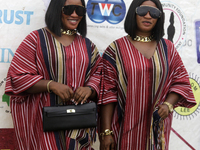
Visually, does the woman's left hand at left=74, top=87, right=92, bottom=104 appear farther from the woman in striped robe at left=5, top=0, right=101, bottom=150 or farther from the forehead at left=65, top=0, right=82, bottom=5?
the forehead at left=65, top=0, right=82, bottom=5

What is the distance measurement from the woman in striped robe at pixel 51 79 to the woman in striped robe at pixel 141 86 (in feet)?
0.53

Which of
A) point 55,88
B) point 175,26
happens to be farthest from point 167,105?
point 175,26

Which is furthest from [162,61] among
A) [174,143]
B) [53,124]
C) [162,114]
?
[174,143]

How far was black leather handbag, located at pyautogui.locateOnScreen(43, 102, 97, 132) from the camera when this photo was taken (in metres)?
2.27

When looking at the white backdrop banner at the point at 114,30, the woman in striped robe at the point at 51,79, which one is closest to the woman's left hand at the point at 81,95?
the woman in striped robe at the point at 51,79

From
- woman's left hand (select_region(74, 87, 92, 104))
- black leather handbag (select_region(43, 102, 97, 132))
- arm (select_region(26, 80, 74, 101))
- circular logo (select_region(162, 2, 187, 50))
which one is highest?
circular logo (select_region(162, 2, 187, 50))

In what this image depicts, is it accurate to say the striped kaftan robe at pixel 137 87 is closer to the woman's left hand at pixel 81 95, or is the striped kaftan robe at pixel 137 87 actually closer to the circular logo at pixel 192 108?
the woman's left hand at pixel 81 95

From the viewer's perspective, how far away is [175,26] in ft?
11.6

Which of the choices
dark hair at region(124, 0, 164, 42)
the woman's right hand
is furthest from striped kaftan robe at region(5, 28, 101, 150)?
dark hair at region(124, 0, 164, 42)

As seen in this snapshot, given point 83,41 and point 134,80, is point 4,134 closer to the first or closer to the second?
point 83,41

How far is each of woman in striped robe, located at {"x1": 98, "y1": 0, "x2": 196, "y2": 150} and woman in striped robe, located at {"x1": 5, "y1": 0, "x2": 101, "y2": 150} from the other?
0.16 meters

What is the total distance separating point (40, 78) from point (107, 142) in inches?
30.3

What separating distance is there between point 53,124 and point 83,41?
0.80 meters

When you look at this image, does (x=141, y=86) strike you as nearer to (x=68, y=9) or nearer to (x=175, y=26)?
(x=68, y=9)
